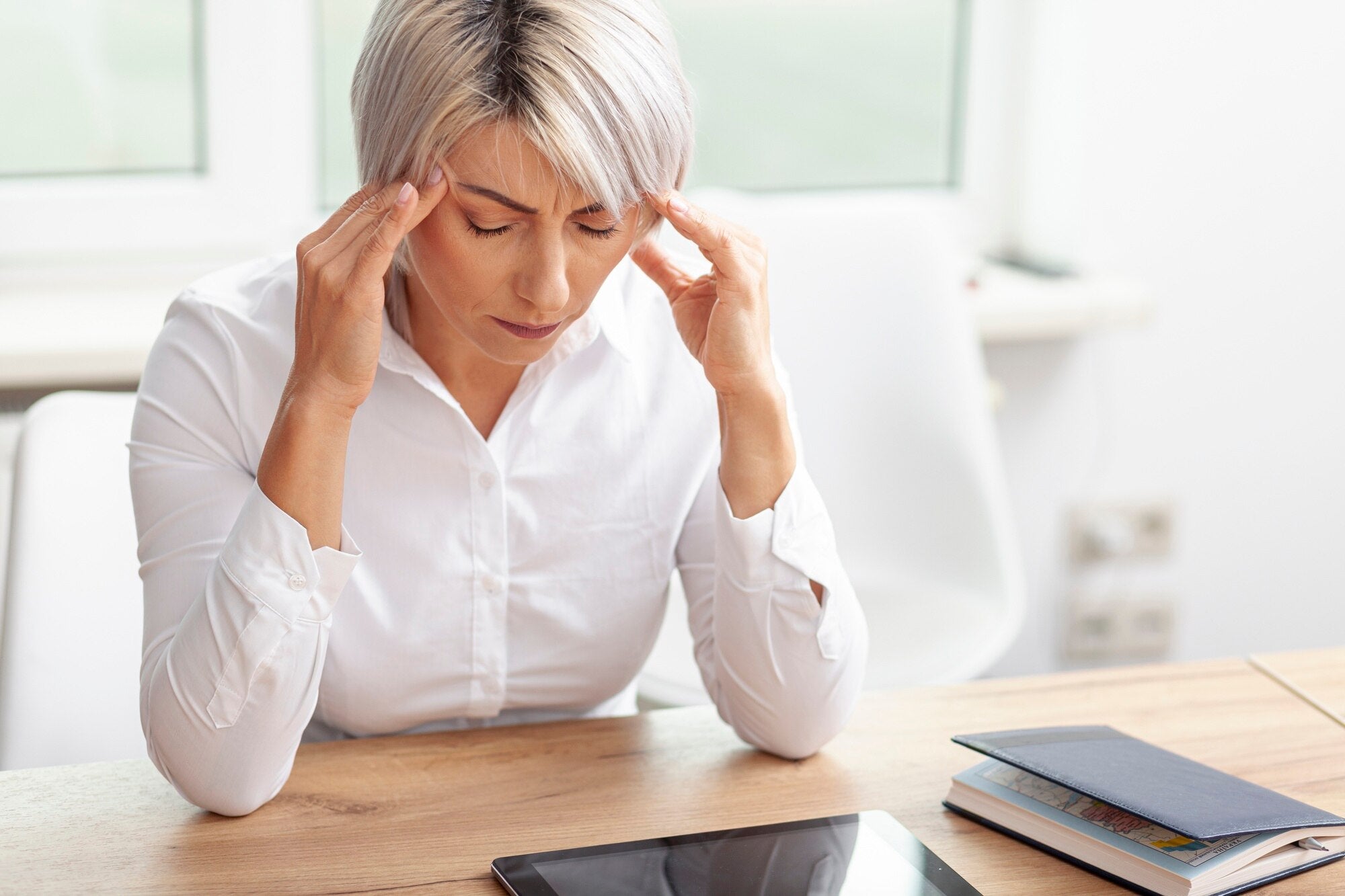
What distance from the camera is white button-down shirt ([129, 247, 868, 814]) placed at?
3.24 feet

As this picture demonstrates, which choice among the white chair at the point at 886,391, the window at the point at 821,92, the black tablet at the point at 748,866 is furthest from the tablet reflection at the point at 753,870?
the window at the point at 821,92

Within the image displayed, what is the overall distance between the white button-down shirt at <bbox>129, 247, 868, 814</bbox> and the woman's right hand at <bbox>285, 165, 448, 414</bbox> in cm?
9

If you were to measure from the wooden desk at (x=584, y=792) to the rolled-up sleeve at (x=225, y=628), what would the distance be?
0.05 meters

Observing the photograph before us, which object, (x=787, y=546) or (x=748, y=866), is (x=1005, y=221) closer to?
(x=787, y=546)

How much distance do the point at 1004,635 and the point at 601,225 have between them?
3.22 feet

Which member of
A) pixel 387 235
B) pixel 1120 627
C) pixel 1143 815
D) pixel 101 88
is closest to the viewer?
pixel 1143 815

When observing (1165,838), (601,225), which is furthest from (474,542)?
(1165,838)

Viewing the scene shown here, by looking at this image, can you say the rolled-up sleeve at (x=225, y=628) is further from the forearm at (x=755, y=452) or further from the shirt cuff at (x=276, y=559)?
the forearm at (x=755, y=452)

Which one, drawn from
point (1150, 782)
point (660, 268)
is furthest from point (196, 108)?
point (1150, 782)

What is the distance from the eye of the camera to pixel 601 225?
104 centimetres

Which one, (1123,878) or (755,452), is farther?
(755,452)

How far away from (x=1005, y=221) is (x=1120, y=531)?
1.99 feet

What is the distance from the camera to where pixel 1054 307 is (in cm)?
230

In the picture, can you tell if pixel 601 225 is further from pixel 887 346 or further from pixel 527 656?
pixel 887 346
